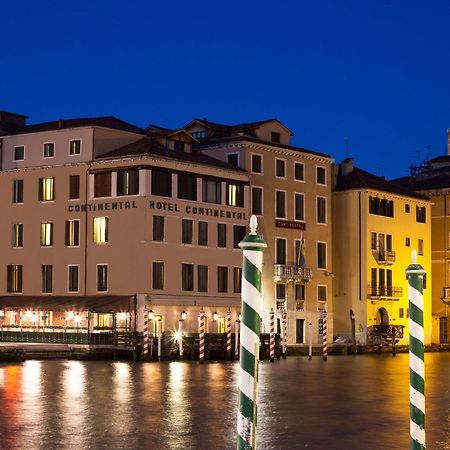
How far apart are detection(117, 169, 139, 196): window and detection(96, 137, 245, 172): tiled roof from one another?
909 millimetres

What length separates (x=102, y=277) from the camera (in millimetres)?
57375

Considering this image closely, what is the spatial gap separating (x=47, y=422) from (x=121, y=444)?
332 centimetres

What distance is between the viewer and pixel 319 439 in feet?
59.5

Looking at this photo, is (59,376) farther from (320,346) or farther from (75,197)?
(320,346)

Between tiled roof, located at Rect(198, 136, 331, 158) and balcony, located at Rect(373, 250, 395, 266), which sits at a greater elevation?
tiled roof, located at Rect(198, 136, 331, 158)

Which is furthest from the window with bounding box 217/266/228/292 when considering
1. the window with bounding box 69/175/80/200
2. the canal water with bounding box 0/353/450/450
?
the canal water with bounding box 0/353/450/450

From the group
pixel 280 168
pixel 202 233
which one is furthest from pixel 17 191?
pixel 280 168

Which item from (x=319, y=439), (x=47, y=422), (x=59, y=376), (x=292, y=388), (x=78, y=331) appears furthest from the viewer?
(x=78, y=331)

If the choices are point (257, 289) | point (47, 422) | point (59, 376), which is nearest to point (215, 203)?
point (59, 376)

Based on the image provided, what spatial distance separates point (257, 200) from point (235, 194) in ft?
7.14

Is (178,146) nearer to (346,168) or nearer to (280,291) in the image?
(280,291)

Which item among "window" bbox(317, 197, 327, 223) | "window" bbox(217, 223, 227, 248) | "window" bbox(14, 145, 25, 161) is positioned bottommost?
"window" bbox(217, 223, 227, 248)

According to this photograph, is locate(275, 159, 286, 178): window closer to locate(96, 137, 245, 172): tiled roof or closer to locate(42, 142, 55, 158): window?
locate(96, 137, 245, 172): tiled roof

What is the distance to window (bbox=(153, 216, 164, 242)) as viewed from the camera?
57.0 meters
